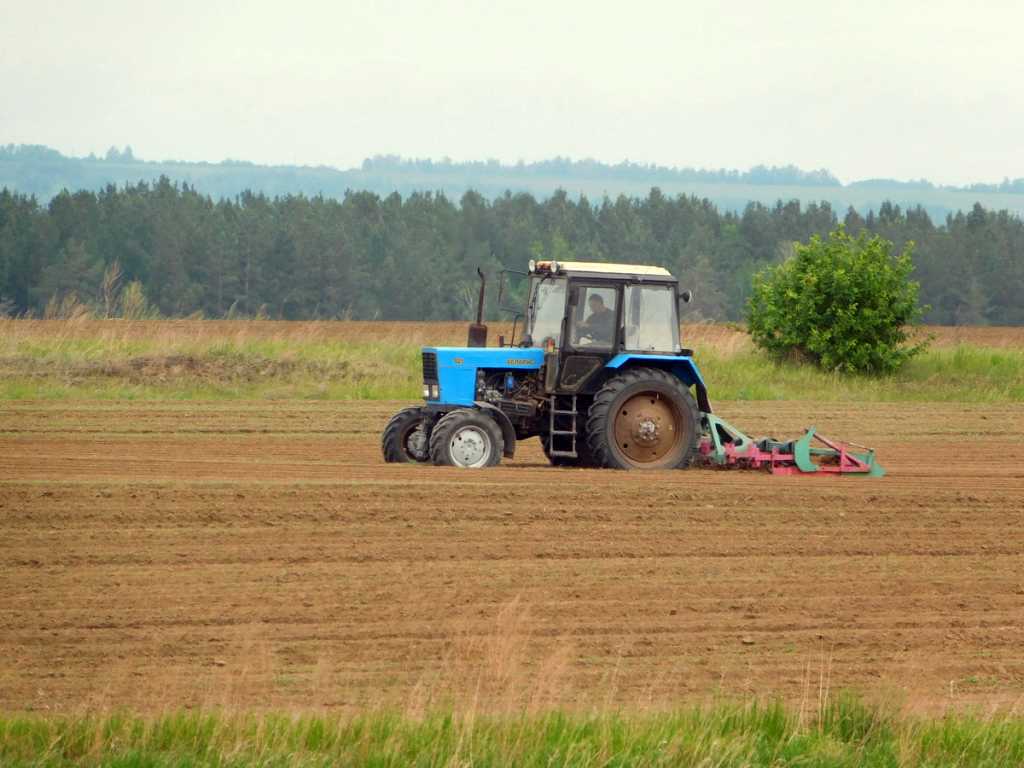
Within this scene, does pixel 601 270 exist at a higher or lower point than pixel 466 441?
higher

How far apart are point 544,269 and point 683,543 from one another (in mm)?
4182

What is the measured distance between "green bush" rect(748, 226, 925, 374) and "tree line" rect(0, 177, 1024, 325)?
28.2m

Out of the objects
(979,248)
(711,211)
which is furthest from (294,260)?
(979,248)

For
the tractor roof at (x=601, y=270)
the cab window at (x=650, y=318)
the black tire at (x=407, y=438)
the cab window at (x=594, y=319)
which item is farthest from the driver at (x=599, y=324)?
the black tire at (x=407, y=438)

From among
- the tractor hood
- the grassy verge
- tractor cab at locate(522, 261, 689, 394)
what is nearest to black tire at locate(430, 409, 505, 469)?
the tractor hood

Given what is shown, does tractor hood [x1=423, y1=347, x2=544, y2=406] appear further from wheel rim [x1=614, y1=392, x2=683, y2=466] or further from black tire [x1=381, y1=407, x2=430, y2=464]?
wheel rim [x1=614, y1=392, x2=683, y2=466]

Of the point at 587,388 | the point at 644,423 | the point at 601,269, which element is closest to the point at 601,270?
the point at 601,269

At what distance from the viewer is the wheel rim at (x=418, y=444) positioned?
14.8 metres

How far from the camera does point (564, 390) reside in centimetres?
1441

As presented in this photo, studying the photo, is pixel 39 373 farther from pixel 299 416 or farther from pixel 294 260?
pixel 294 260

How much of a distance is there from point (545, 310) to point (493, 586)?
5.37 meters

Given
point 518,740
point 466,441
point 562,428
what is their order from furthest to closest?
point 562,428
point 466,441
point 518,740

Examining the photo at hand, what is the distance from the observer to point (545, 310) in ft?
48.1

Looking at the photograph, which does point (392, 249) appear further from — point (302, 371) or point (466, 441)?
point (466, 441)
